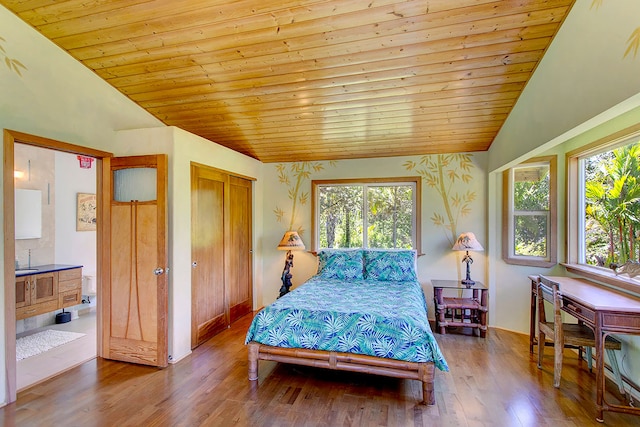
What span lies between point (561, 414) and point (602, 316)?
2.50 ft

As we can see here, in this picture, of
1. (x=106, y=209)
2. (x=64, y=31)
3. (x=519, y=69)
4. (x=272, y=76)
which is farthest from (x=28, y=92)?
(x=519, y=69)

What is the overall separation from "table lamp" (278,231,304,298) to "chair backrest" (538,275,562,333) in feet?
9.27

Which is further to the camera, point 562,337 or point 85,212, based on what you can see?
point 85,212

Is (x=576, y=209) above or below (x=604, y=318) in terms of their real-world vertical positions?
above

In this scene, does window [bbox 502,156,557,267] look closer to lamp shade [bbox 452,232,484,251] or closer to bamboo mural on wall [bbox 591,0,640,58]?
lamp shade [bbox 452,232,484,251]

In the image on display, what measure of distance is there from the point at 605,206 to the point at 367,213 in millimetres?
2635

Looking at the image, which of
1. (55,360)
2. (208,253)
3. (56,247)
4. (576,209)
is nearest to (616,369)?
(576,209)

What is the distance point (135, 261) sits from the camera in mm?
3076

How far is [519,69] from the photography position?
9.05ft

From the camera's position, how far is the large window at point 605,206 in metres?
2.69

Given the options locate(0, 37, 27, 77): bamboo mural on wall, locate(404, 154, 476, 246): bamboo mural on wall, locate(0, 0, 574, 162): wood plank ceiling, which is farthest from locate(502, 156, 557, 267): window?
locate(0, 37, 27, 77): bamboo mural on wall

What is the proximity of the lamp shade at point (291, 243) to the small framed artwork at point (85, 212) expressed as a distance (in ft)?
9.68

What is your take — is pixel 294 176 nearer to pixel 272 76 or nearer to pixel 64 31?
pixel 272 76

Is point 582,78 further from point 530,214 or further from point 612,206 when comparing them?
point 530,214
